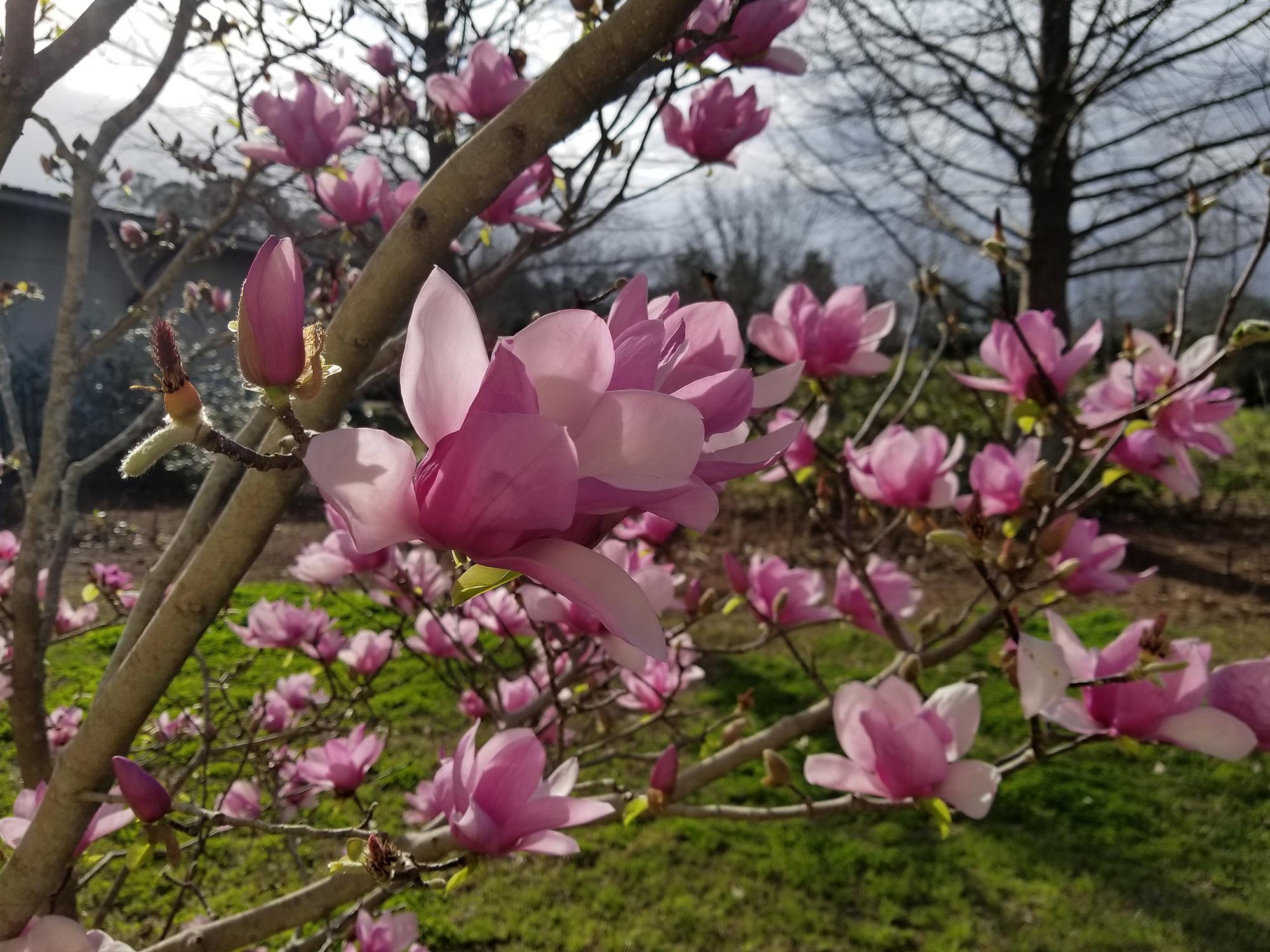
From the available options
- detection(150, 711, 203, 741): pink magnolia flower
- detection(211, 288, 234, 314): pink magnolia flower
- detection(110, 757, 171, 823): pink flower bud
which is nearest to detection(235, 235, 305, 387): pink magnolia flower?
detection(110, 757, 171, 823): pink flower bud

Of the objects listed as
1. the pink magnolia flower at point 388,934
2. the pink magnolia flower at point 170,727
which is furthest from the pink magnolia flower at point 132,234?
the pink magnolia flower at point 388,934

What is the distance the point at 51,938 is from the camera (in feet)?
2.47

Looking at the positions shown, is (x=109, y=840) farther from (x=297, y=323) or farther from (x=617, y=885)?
(x=297, y=323)

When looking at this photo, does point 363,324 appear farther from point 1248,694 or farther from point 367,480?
point 1248,694

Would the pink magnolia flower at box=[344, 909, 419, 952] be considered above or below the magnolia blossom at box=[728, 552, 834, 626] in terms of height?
below

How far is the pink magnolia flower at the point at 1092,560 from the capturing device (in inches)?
54.0

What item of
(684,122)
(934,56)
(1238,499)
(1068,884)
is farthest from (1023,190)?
(684,122)

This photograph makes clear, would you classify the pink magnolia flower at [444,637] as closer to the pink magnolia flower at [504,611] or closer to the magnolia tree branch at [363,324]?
the pink magnolia flower at [504,611]

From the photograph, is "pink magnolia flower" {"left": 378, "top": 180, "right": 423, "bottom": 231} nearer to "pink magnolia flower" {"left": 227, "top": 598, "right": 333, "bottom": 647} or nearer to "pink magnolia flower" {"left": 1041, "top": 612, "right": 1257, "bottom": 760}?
"pink magnolia flower" {"left": 227, "top": 598, "right": 333, "bottom": 647}

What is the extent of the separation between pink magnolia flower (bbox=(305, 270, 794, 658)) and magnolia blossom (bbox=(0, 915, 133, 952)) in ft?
2.05

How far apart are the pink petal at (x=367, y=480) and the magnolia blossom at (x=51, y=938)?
2.03ft

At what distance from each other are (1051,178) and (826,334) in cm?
584

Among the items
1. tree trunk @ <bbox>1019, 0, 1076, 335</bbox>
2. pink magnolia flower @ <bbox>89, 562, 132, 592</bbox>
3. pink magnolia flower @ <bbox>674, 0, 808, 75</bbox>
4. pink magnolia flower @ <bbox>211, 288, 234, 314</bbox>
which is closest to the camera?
pink magnolia flower @ <bbox>674, 0, 808, 75</bbox>

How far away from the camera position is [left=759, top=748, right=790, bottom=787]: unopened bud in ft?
3.81
